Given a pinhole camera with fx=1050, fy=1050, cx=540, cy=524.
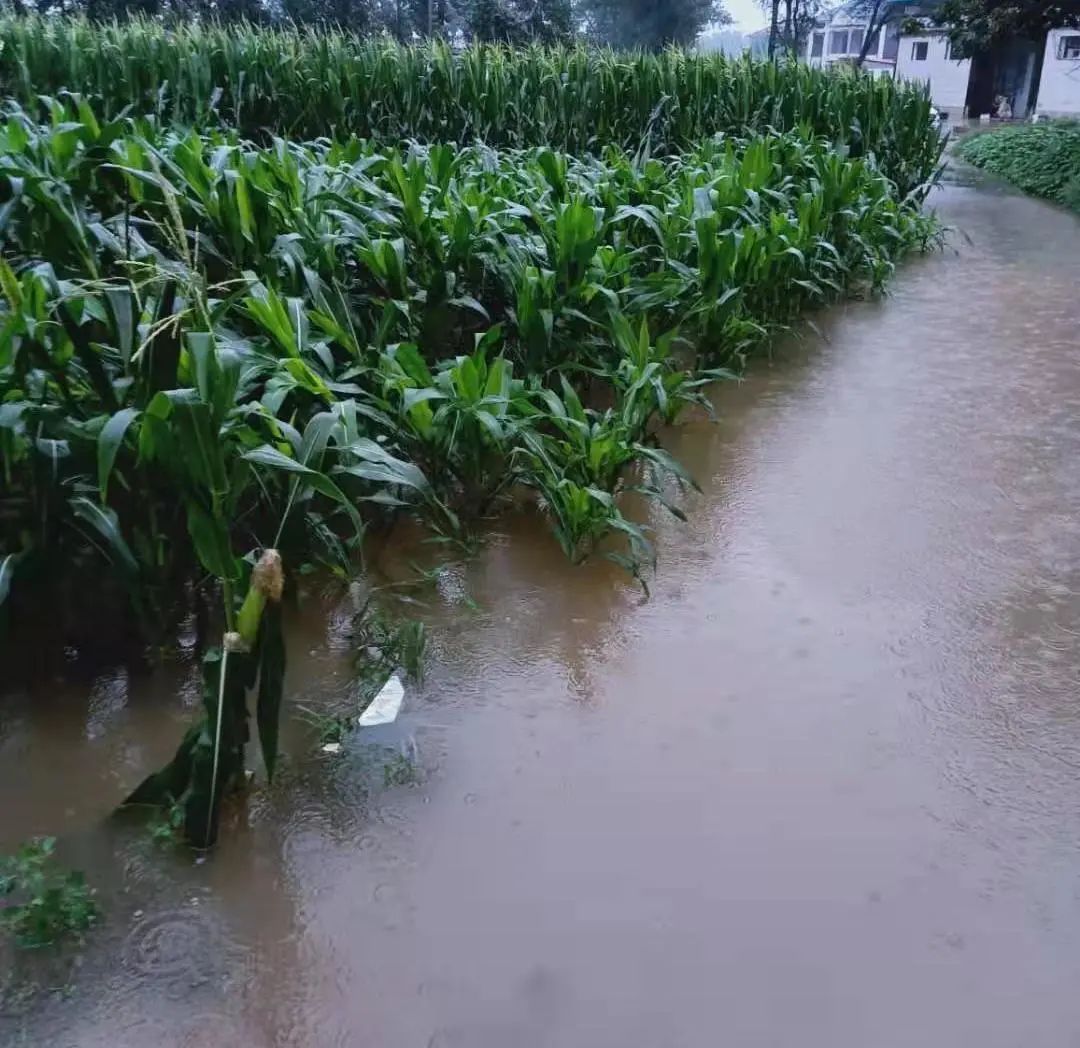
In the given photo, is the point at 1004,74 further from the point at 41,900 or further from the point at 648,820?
the point at 41,900

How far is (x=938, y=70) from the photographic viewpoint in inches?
1013

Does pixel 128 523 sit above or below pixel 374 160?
below

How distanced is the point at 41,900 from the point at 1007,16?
14.4 m

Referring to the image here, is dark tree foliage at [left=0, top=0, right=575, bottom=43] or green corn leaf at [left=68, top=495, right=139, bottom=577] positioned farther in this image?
dark tree foliage at [left=0, top=0, right=575, bottom=43]

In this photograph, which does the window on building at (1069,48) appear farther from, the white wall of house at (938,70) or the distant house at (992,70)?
the white wall of house at (938,70)

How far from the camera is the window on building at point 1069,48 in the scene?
67.2 ft

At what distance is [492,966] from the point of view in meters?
1.57

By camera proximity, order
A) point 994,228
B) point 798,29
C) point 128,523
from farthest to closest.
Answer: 1. point 798,29
2. point 994,228
3. point 128,523

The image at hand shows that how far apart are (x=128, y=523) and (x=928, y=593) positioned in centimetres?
190

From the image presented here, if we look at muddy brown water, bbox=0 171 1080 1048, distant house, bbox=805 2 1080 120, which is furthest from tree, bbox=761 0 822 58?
muddy brown water, bbox=0 171 1080 1048

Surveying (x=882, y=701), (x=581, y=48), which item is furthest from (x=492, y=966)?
(x=581, y=48)

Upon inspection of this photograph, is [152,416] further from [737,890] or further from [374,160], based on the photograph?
[374,160]

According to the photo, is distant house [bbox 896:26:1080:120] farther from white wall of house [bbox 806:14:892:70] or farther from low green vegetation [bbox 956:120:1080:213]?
white wall of house [bbox 806:14:892:70]

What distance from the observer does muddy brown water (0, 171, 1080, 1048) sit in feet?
4.93
